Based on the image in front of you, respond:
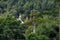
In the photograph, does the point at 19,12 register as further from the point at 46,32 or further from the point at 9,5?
the point at 46,32

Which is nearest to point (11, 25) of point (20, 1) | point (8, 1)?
point (20, 1)

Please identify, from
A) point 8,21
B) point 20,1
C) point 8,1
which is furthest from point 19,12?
point 8,21

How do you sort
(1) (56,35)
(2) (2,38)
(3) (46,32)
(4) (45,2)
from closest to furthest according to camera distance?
(1) (56,35)
(3) (46,32)
(2) (2,38)
(4) (45,2)

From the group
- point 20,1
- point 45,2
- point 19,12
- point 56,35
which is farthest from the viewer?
point 20,1

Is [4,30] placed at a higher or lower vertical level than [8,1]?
lower

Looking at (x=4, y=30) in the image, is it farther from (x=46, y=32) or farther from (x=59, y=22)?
(x=59, y=22)

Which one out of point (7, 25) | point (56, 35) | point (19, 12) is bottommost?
point (56, 35)

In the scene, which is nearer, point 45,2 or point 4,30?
point 4,30

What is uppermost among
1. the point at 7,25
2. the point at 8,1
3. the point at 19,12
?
the point at 8,1

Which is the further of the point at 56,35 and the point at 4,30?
the point at 4,30
